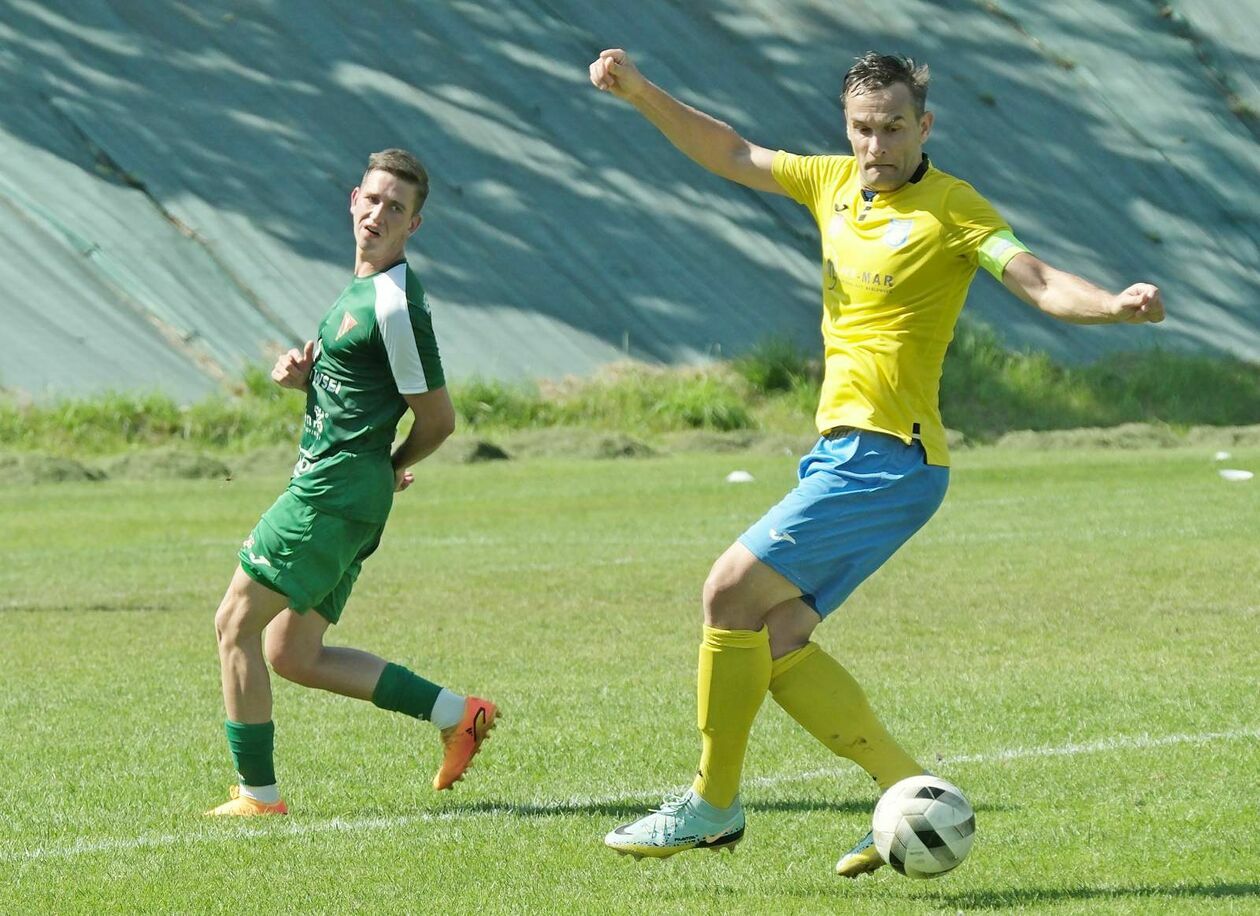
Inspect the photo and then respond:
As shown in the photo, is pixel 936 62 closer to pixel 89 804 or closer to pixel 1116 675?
pixel 1116 675

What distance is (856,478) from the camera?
18.8 feet

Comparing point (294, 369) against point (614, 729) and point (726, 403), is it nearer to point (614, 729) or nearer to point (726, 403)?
point (614, 729)

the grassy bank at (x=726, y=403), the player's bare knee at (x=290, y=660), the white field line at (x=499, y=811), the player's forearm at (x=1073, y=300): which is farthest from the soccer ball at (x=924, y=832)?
the grassy bank at (x=726, y=403)

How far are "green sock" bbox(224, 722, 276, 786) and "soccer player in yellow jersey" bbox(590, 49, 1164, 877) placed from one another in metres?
1.40

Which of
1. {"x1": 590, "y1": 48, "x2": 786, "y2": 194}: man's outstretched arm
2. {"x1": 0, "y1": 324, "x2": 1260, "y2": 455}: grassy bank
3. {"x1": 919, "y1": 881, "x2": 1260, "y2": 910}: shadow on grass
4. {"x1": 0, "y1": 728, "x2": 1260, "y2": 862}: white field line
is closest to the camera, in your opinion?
{"x1": 919, "y1": 881, "x2": 1260, "y2": 910}: shadow on grass

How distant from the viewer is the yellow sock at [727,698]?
5754 mm

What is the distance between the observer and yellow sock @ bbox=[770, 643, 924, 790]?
19.1 ft

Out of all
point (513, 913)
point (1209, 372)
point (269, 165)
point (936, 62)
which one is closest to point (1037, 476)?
point (1209, 372)

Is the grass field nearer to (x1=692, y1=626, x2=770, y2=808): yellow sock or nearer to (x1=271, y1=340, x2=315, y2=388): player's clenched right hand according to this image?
(x1=692, y1=626, x2=770, y2=808): yellow sock

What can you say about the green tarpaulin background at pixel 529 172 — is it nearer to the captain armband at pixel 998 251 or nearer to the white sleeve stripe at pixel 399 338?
the white sleeve stripe at pixel 399 338

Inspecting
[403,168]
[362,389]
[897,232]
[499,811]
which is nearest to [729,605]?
[897,232]

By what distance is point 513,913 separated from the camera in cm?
536

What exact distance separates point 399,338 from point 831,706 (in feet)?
6.16

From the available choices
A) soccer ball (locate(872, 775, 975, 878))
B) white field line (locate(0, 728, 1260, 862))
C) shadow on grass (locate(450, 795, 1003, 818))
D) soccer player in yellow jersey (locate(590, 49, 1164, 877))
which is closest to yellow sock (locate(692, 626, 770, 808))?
soccer player in yellow jersey (locate(590, 49, 1164, 877))
